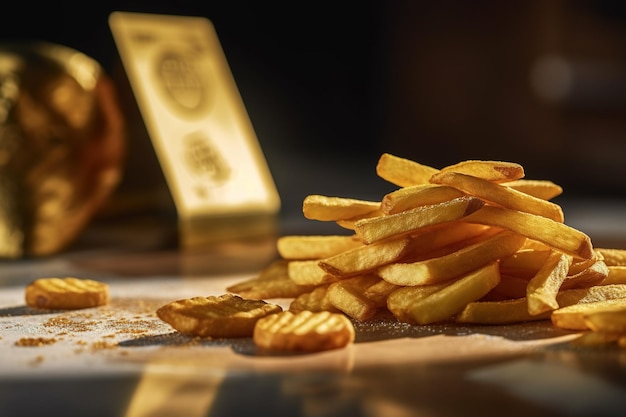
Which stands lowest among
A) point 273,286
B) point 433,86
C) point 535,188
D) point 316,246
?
point 273,286

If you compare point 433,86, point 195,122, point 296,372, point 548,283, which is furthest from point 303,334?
point 433,86

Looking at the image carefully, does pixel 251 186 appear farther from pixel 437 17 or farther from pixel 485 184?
pixel 437 17

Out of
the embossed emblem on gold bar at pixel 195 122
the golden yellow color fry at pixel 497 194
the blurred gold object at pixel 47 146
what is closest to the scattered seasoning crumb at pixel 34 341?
the golden yellow color fry at pixel 497 194

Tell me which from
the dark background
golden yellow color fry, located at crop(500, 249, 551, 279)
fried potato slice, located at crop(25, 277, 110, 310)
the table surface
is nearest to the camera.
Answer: the table surface

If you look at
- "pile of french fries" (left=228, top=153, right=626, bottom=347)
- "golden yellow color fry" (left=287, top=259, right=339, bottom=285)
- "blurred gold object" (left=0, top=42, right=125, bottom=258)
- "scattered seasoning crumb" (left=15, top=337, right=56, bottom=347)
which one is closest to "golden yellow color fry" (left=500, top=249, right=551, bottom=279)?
"pile of french fries" (left=228, top=153, right=626, bottom=347)

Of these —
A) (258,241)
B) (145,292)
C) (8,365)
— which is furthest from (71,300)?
(258,241)

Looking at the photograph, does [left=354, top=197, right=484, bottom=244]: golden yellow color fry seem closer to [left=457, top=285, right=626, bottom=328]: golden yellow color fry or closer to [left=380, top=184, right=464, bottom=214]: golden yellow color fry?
[left=380, top=184, right=464, bottom=214]: golden yellow color fry

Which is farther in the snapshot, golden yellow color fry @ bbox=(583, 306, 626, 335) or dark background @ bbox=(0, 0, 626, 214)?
dark background @ bbox=(0, 0, 626, 214)

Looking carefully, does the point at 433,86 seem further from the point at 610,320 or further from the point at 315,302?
the point at 610,320
